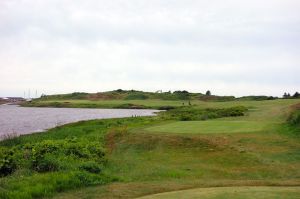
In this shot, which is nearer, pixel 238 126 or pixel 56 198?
pixel 56 198

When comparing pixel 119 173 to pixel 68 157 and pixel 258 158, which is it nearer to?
pixel 68 157

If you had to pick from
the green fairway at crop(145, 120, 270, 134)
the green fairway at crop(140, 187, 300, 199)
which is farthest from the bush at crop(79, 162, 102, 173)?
the green fairway at crop(145, 120, 270, 134)

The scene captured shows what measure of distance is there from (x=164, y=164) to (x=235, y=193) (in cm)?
855

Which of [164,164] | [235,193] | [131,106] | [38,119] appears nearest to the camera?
[235,193]

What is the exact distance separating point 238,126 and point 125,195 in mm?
20780

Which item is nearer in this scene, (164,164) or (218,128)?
(164,164)

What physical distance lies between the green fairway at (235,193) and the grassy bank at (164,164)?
30mm

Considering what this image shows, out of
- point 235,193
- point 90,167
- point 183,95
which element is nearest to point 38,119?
point 90,167

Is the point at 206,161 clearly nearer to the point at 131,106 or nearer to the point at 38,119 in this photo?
the point at 38,119

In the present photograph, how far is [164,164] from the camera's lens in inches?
838

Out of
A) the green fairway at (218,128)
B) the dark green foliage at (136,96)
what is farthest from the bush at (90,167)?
the dark green foliage at (136,96)

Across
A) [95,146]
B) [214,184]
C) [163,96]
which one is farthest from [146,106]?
[214,184]

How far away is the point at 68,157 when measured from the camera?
2092 cm

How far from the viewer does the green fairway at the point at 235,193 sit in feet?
40.8
